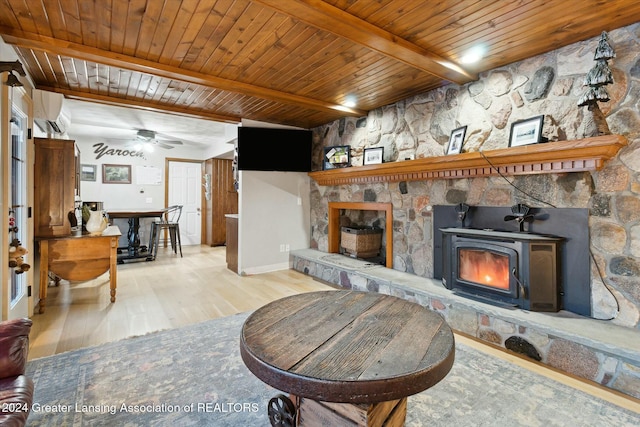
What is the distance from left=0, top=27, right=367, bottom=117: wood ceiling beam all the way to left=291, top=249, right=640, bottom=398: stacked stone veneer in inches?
91.9

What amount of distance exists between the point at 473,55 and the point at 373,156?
1610 mm

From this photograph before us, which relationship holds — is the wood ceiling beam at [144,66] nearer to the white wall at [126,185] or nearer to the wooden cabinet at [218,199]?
the wooden cabinet at [218,199]

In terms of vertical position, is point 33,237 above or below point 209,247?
above

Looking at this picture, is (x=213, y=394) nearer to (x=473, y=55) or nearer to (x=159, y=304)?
(x=159, y=304)

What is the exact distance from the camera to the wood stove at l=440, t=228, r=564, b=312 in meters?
2.33

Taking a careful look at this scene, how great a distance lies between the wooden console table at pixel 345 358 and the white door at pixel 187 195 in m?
6.61

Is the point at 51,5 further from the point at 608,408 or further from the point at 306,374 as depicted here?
the point at 608,408

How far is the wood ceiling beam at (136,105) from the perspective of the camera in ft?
11.1

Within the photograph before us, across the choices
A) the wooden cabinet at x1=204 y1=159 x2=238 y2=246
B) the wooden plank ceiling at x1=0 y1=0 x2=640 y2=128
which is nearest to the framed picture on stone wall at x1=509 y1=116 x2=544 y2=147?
the wooden plank ceiling at x1=0 y1=0 x2=640 y2=128

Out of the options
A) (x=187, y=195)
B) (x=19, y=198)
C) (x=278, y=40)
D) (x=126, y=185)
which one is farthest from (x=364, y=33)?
(x=126, y=185)

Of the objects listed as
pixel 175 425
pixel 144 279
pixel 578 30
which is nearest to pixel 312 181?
pixel 144 279

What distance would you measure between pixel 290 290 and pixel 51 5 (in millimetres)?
3327

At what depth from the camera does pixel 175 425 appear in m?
1.57

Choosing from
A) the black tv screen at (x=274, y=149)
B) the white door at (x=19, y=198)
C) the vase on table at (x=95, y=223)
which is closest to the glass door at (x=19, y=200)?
the white door at (x=19, y=198)
